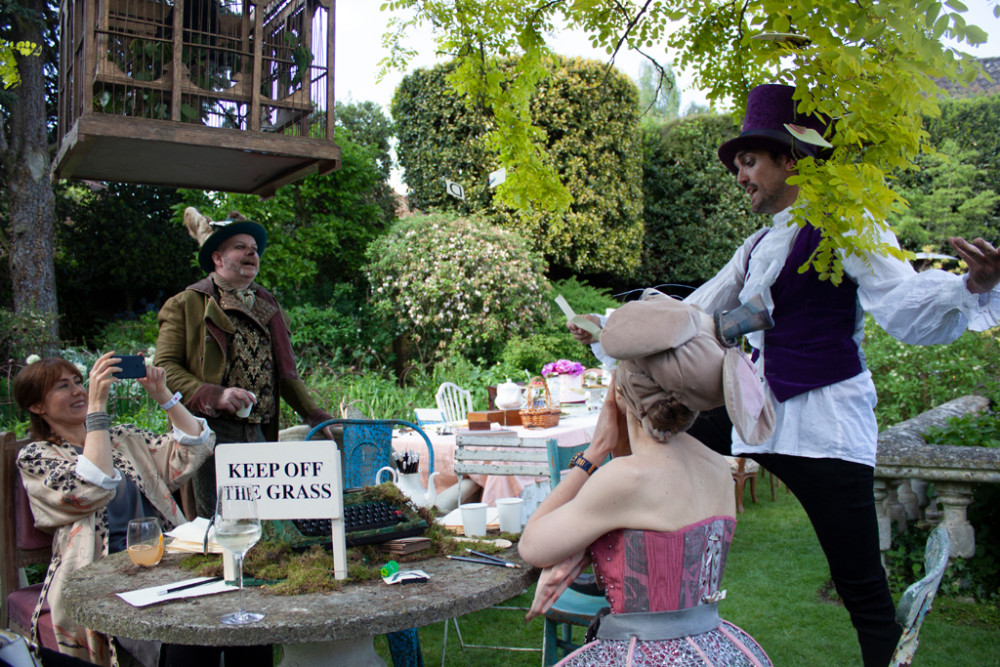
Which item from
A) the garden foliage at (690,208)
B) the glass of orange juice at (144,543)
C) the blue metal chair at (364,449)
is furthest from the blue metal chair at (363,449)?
the garden foliage at (690,208)

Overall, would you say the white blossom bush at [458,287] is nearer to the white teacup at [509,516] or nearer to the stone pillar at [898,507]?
the stone pillar at [898,507]

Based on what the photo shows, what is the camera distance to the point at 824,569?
4.71 m

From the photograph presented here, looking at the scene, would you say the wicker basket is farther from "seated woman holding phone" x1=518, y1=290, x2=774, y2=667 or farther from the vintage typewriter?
"seated woman holding phone" x1=518, y1=290, x2=774, y2=667

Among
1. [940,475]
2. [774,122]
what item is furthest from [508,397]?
[774,122]

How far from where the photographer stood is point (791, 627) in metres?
3.82

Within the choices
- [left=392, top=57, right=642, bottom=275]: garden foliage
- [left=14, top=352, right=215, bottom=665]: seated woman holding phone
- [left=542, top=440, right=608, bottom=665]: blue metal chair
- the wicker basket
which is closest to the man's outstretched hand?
[left=542, top=440, right=608, bottom=665]: blue metal chair

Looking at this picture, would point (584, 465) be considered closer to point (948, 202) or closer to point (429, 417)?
point (429, 417)

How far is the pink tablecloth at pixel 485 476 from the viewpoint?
14.4ft

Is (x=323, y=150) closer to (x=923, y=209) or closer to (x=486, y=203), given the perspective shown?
(x=486, y=203)

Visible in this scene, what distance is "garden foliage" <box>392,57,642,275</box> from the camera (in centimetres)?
1244

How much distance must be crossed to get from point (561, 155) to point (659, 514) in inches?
460

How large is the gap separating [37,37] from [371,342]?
17.7 feet

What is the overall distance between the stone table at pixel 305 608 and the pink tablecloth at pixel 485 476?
2.38 m

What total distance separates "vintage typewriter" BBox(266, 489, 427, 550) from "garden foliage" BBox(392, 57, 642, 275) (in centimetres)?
995
